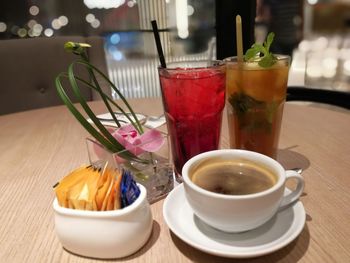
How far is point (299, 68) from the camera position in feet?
8.91

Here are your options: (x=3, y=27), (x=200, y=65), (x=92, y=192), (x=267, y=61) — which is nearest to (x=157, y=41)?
(x=200, y=65)

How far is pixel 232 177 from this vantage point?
0.48 meters

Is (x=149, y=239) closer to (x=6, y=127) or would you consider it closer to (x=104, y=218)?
(x=104, y=218)

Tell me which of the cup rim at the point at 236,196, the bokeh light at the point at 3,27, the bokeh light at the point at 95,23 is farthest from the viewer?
the bokeh light at the point at 95,23

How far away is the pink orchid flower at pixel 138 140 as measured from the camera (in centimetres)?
57

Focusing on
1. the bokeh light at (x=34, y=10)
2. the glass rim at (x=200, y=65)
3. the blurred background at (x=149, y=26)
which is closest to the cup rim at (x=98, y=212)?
the glass rim at (x=200, y=65)

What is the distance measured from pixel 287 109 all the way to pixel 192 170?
686 millimetres

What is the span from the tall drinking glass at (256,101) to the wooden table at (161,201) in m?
0.09

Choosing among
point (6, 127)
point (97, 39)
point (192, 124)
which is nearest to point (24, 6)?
point (97, 39)

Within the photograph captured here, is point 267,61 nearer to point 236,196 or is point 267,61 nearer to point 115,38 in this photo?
point 236,196

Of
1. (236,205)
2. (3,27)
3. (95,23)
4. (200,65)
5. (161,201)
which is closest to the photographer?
(236,205)

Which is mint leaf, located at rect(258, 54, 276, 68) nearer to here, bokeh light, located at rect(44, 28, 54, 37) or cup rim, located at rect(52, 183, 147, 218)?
cup rim, located at rect(52, 183, 147, 218)

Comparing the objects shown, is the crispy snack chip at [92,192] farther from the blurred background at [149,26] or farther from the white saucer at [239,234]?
the blurred background at [149,26]

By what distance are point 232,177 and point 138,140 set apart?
189 mm
